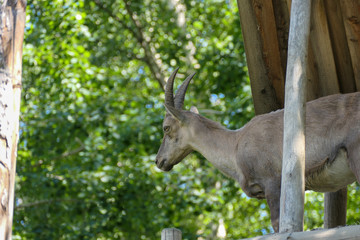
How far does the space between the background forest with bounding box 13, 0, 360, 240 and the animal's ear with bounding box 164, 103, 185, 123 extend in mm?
7280

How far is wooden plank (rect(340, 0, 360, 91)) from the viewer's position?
23.7 feet

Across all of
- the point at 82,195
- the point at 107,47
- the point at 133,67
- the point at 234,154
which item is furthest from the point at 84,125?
the point at 234,154

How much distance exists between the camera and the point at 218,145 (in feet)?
24.8

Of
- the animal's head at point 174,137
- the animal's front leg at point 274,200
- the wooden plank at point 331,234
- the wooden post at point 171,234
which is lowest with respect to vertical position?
the wooden plank at point 331,234

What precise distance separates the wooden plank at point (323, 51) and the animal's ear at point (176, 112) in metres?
1.59

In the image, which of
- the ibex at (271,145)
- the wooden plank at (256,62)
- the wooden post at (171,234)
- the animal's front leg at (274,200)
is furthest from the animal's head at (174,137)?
the wooden post at (171,234)

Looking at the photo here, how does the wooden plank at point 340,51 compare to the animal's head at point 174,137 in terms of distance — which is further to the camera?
the animal's head at point 174,137

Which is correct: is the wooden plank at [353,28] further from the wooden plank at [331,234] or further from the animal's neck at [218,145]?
the wooden plank at [331,234]

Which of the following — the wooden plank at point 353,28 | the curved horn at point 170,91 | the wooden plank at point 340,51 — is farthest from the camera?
the curved horn at point 170,91

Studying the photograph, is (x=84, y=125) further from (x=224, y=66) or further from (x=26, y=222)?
(x=224, y=66)

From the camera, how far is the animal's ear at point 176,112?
7691 millimetres

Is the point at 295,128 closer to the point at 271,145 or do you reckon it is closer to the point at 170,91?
the point at 271,145

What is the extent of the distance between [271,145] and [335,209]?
1990 mm

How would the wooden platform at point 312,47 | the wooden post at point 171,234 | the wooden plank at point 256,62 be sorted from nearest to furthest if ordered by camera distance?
the wooden post at point 171,234, the wooden platform at point 312,47, the wooden plank at point 256,62
